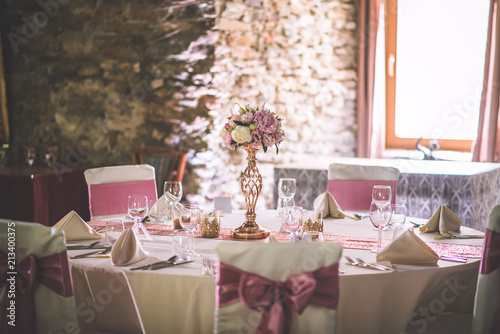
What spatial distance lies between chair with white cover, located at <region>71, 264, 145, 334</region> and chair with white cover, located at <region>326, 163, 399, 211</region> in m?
1.60

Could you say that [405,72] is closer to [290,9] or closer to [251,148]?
[290,9]

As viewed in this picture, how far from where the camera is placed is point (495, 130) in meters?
4.97

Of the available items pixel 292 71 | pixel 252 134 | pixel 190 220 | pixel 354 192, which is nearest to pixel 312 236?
pixel 190 220

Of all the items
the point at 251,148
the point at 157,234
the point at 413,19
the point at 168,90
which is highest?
the point at 413,19

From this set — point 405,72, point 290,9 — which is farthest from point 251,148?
point 405,72

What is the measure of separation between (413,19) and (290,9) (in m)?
1.30

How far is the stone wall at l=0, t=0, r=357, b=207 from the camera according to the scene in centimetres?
513

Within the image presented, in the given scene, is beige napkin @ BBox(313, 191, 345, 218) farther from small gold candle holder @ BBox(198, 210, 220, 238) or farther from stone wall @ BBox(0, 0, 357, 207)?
stone wall @ BBox(0, 0, 357, 207)

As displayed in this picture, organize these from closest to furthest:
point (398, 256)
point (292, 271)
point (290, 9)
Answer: point (292, 271), point (398, 256), point (290, 9)

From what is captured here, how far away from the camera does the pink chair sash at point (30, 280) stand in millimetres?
1603

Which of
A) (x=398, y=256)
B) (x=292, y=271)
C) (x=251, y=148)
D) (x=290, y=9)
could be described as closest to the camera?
(x=292, y=271)

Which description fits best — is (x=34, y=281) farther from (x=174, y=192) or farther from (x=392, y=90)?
(x=392, y=90)

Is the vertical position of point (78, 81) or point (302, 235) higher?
point (78, 81)

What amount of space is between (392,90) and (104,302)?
Result: 4.59m
